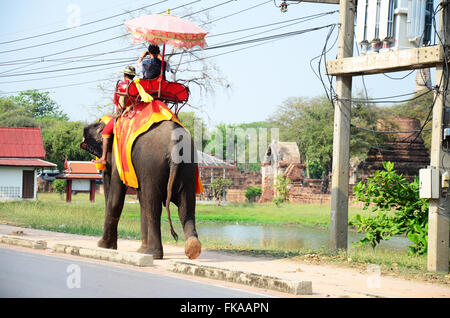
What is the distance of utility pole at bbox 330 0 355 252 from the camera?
42.9 feet

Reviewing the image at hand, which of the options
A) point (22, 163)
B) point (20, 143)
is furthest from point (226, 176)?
point (22, 163)

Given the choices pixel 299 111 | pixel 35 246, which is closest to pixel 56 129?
pixel 299 111

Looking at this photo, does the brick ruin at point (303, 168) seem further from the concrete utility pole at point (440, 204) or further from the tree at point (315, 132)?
the concrete utility pole at point (440, 204)

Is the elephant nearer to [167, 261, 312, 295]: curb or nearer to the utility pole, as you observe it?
[167, 261, 312, 295]: curb

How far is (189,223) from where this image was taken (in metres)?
11.2

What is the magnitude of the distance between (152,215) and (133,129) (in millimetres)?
1552

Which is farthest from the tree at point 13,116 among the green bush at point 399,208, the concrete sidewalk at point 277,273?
the green bush at point 399,208

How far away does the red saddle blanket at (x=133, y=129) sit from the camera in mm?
11609

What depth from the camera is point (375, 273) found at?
10828 millimetres

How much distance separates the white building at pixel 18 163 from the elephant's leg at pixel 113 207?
2642 cm

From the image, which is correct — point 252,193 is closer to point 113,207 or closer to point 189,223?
point 113,207

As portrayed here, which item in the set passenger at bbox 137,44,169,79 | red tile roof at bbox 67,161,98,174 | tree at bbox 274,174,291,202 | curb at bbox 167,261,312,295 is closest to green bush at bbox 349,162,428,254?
passenger at bbox 137,44,169,79

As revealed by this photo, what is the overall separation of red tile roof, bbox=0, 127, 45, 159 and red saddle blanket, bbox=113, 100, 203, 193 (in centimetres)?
2825
